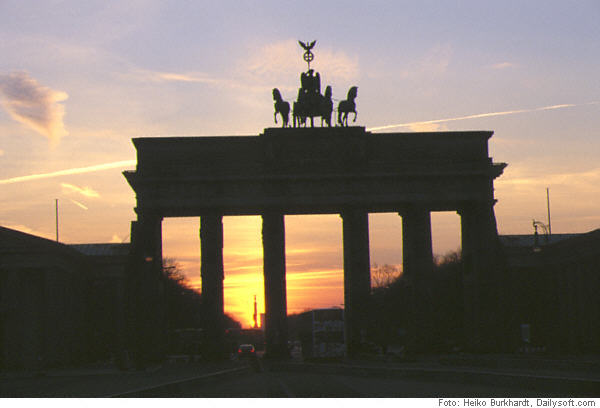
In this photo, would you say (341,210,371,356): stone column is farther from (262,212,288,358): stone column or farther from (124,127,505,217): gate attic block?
(262,212,288,358): stone column

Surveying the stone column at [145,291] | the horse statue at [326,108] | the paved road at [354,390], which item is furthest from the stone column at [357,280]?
the paved road at [354,390]

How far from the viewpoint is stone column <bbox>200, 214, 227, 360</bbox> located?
76.1 meters

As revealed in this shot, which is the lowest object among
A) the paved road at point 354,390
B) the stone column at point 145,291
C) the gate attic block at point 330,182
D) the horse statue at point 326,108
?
the paved road at point 354,390

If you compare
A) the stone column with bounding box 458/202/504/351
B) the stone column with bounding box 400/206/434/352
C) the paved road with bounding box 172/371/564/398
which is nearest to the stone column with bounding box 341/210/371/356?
the stone column with bounding box 400/206/434/352

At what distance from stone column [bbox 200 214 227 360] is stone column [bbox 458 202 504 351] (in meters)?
19.1

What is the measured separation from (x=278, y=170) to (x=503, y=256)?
18974 millimetres

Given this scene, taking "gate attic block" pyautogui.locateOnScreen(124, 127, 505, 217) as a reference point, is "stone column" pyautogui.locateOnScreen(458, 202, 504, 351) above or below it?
below

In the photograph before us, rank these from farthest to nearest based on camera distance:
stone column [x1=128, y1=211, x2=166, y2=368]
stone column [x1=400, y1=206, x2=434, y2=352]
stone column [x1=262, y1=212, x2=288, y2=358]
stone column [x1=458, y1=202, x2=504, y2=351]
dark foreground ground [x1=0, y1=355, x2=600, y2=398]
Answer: stone column [x1=262, y1=212, x2=288, y2=358] < stone column [x1=458, y1=202, x2=504, y2=351] < stone column [x1=400, y1=206, x2=434, y2=352] < stone column [x1=128, y1=211, x2=166, y2=368] < dark foreground ground [x1=0, y1=355, x2=600, y2=398]

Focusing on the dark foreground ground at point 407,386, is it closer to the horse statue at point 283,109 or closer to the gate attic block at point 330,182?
the gate attic block at point 330,182

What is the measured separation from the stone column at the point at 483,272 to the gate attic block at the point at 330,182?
13 cm

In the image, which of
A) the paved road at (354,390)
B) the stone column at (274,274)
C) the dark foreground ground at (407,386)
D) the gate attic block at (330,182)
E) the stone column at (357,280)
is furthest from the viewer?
the stone column at (274,274)

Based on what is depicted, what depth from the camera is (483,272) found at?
7812 cm

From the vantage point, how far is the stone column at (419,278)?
76.1 meters
